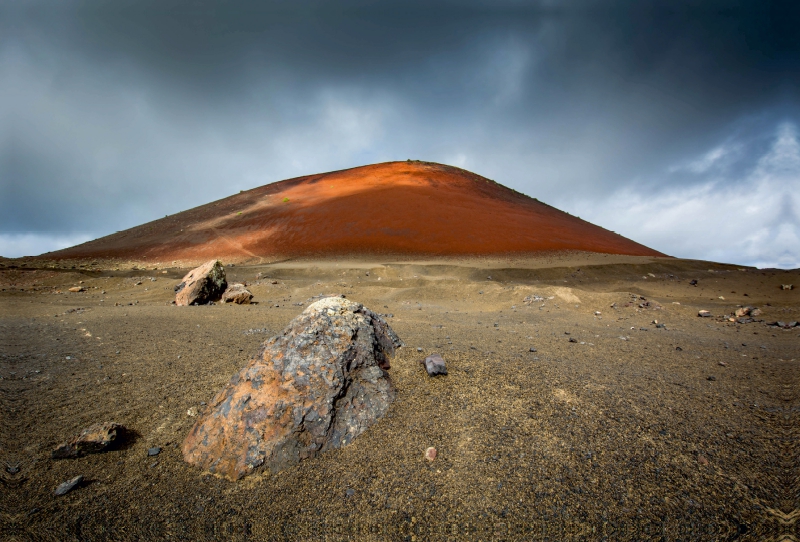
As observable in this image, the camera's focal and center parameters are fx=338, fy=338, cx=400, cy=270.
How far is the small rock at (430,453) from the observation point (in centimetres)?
185

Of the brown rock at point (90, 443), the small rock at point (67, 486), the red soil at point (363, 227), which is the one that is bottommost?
the small rock at point (67, 486)

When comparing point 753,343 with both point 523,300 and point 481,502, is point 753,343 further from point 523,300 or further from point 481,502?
point 481,502

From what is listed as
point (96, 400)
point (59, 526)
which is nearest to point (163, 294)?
point (96, 400)

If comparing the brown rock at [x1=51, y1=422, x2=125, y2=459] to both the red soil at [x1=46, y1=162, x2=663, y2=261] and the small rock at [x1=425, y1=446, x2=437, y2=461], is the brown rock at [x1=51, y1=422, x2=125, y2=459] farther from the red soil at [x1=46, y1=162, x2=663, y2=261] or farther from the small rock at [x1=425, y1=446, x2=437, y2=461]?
the red soil at [x1=46, y1=162, x2=663, y2=261]

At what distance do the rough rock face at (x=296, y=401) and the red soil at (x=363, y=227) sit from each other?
53.1ft

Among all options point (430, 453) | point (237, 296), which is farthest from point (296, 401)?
point (237, 296)

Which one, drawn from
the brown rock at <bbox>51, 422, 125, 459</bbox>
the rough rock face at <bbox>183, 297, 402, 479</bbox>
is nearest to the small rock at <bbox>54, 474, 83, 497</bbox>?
the brown rock at <bbox>51, 422, 125, 459</bbox>

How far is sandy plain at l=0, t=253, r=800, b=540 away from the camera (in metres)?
1.45

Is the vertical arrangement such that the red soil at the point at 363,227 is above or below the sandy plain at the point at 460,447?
above

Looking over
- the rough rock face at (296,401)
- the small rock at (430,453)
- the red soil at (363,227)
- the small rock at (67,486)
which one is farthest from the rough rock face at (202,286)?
the red soil at (363,227)

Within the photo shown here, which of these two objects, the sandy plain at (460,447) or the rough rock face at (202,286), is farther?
the rough rock face at (202,286)

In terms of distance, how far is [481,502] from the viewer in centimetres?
155

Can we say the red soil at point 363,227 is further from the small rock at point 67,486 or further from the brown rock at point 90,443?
the small rock at point 67,486

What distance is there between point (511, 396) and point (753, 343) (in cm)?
431
